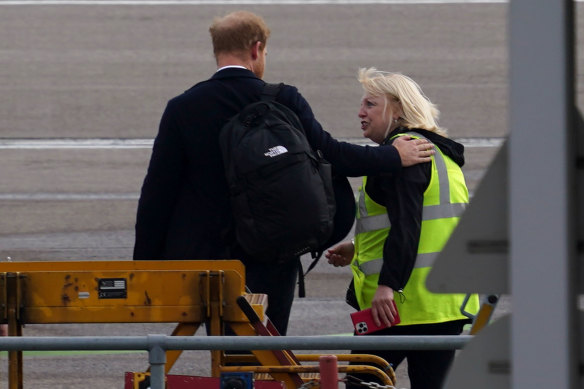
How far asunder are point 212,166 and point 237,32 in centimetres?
59

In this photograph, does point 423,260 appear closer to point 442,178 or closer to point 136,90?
point 442,178

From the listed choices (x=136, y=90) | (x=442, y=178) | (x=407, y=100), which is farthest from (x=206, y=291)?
(x=136, y=90)

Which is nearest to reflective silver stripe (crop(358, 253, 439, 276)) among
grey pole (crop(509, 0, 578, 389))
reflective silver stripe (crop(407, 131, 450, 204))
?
reflective silver stripe (crop(407, 131, 450, 204))

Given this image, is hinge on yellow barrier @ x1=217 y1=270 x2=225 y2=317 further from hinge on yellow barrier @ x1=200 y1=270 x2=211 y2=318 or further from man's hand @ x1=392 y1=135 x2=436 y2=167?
man's hand @ x1=392 y1=135 x2=436 y2=167

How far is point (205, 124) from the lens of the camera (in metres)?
5.23

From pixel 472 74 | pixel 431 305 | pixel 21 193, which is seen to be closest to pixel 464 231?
pixel 431 305

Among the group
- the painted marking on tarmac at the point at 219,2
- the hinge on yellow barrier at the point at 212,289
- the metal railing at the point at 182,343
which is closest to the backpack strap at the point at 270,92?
the hinge on yellow barrier at the point at 212,289

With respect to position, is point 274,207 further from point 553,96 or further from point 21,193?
point 21,193

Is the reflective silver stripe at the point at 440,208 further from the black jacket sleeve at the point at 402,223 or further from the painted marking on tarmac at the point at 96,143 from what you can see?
the painted marking on tarmac at the point at 96,143

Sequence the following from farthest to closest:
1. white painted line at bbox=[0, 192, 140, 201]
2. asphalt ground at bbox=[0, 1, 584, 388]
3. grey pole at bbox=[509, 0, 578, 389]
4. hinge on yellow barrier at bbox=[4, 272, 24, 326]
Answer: white painted line at bbox=[0, 192, 140, 201] → asphalt ground at bbox=[0, 1, 584, 388] → hinge on yellow barrier at bbox=[4, 272, 24, 326] → grey pole at bbox=[509, 0, 578, 389]

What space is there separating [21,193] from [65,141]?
70.5 inches

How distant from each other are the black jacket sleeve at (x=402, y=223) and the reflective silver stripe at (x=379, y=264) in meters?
0.07

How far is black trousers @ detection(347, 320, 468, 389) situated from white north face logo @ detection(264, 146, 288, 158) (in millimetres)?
923

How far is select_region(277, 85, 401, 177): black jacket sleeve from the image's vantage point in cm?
520
